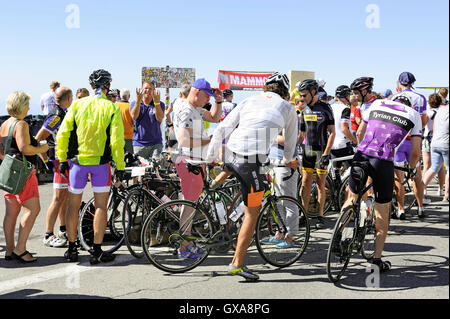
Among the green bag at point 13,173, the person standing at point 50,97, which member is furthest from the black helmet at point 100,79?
the person standing at point 50,97

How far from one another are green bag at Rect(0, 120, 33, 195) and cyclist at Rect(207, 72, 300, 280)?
2.17 meters

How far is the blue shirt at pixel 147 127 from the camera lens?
7.54 metres

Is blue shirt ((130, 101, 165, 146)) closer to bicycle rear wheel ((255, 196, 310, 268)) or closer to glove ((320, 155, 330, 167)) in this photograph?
glove ((320, 155, 330, 167))

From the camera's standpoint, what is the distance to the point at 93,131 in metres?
4.83

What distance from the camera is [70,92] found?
5.62m

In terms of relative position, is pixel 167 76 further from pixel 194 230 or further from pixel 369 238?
pixel 369 238

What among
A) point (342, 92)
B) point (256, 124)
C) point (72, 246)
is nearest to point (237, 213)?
point (256, 124)

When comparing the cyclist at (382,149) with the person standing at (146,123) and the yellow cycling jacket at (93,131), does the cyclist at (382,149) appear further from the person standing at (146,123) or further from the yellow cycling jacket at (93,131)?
the person standing at (146,123)

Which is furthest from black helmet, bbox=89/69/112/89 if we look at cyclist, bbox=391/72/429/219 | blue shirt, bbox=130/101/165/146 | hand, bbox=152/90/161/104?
cyclist, bbox=391/72/429/219

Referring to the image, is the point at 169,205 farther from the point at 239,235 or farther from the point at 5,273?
the point at 5,273

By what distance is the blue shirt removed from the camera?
754 cm

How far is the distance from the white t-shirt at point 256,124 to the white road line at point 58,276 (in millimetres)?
1843

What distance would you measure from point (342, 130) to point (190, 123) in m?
3.54

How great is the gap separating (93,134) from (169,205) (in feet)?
3.78
